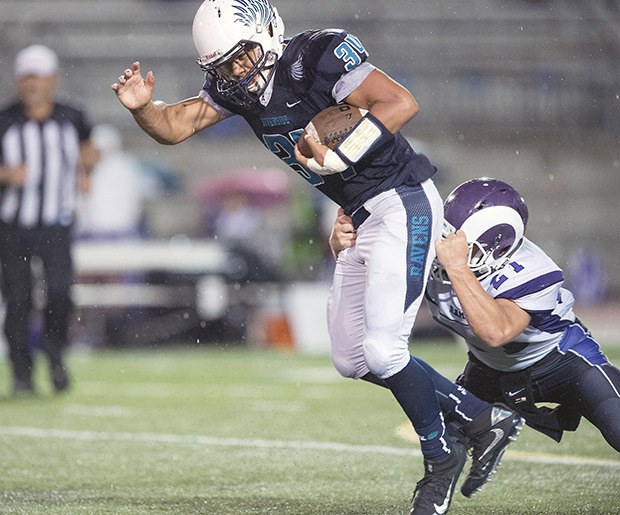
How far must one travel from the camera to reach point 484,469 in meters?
3.92

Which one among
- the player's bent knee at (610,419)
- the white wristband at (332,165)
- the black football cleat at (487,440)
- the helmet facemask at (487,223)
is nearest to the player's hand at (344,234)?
the helmet facemask at (487,223)

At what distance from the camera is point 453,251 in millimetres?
3688

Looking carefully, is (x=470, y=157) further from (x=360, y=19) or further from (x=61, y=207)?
(x=61, y=207)

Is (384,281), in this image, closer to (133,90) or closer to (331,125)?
(331,125)

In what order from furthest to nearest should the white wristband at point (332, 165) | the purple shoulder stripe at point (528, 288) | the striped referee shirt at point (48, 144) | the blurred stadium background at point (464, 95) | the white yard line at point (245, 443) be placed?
1. the blurred stadium background at point (464, 95)
2. the striped referee shirt at point (48, 144)
3. the white yard line at point (245, 443)
4. the purple shoulder stripe at point (528, 288)
5. the white wristband at point (332, 165)

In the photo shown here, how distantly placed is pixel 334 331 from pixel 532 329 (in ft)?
1.93

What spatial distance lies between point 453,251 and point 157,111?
103 centimetres

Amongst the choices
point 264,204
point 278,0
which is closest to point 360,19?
point 278,0

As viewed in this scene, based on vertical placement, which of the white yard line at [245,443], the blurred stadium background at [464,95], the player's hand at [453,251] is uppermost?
the player's hand at [453,251]

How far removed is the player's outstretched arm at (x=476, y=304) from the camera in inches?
142

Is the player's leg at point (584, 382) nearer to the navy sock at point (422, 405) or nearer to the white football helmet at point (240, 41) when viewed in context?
the navy sock at point (422, 405)

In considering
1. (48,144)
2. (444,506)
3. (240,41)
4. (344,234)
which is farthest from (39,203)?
(444,506)

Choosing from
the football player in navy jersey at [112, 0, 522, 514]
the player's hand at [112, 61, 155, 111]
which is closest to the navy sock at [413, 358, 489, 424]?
the football player in navy jersey at [112, 0, 522, 514]

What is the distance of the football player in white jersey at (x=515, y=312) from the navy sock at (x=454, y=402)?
3cm
